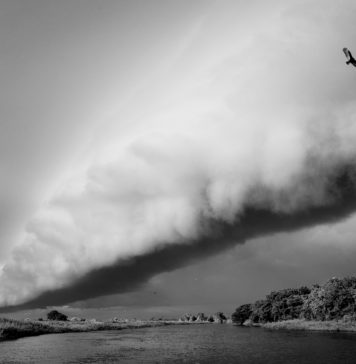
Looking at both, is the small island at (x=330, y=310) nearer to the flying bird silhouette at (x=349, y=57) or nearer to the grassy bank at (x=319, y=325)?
the grassy bank at (x=319, y=325)

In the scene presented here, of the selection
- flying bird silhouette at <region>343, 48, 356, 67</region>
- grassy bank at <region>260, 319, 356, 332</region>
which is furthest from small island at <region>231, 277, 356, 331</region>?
flying bird silhouette at <region>343, 48, 356, 67</region>

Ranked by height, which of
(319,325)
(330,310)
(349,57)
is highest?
(349,57)

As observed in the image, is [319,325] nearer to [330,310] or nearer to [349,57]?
[330,310]

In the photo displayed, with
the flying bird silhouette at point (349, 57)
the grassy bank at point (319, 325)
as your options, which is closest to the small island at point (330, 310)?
the grassy bank at point (319, 325)

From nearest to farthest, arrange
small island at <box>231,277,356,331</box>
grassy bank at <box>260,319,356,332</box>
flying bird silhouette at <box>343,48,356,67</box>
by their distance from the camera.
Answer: flying bird silhouette at <box>343,48,356,67</box>, grassy bank at <box>260,319,356,332</box>, small island at <box>231,277,356,331</box>

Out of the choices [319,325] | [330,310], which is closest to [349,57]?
[319,325]

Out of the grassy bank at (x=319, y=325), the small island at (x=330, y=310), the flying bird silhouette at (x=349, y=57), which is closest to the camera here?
the flying bird silhouette at (x=349, y=57)

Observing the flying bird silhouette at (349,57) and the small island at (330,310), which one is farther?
the small island at (330,310)

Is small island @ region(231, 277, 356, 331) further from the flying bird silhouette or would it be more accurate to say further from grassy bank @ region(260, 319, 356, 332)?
the flying bird silhouette

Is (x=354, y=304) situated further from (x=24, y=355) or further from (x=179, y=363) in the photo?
(x=24, y=355)

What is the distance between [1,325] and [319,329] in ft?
401

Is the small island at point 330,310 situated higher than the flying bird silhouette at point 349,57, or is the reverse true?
the flying bird silhouette at point 349,57

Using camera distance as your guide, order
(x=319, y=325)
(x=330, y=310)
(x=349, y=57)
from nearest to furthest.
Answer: (x=349, y=57), (x=319, y=325), (x=330, y=310)

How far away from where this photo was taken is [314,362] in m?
67.9
